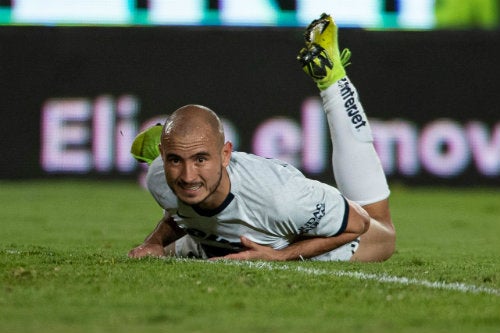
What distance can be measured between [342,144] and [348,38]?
6.17 meters

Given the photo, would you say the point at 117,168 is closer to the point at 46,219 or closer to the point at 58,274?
the point at 46,219

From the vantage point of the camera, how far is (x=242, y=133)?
12.3 m

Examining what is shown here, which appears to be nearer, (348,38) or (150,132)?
(150,132)

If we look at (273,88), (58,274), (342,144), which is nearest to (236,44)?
(273,88)

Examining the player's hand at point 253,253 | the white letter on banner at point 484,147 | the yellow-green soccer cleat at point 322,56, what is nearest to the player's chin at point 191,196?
the player's hand at point 253,253

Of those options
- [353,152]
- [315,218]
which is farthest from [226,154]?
[353,152]

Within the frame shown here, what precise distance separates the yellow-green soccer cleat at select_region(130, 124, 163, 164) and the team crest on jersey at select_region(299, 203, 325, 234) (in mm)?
1072

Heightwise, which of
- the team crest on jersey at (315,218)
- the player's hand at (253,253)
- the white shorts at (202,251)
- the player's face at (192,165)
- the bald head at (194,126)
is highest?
the bald head at (194,126)

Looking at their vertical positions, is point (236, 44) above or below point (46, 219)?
above

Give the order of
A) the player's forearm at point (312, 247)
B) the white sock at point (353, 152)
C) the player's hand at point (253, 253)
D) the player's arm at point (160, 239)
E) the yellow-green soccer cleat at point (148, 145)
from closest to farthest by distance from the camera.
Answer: the player's hand at point (253, 253), the player's forearm at point (312, 247), the player's arm at point (160, 239), the yellow-green soccer cleat at point (148, 145), the white sock at point (353, 152)

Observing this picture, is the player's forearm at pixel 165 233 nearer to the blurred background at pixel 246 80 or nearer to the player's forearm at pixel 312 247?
the player's forearm at pixel 312 247

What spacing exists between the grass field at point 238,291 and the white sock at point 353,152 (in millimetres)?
439

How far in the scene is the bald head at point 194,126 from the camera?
4.98m

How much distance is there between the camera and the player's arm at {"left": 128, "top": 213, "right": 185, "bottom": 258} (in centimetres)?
568
